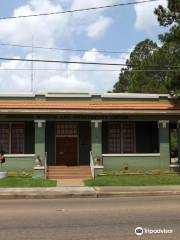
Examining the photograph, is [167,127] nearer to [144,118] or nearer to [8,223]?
[144,118]

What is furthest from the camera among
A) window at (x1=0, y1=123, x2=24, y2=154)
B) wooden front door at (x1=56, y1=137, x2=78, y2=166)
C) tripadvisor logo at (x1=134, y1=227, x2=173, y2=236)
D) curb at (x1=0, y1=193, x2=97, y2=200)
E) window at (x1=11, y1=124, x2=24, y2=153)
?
wooden front door at (x1=56, y1=137, x2=78, y2=166)

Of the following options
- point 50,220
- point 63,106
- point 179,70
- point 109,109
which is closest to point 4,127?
point 63,106

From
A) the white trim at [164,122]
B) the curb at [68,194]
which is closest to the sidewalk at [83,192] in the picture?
the curb at [68,194]

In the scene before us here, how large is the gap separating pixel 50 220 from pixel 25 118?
17517mm

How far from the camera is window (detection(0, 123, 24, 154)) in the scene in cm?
3009

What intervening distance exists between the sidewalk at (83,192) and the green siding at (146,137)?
10.1m

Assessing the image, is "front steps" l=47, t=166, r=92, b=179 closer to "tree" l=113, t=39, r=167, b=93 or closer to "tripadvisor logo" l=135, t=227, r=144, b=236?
"tripadvisor logo" l=135, t=227, r=144, b=236

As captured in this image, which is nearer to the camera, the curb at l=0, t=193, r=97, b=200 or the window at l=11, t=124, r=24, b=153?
the curb at l=0, t=193, r=97, b=200

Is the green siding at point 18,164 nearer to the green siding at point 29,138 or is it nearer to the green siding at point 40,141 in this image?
the green siding at point 40,141

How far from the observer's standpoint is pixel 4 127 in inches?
1190

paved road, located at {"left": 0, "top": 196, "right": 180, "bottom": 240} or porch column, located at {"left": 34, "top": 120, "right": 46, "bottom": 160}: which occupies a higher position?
porch column, located at {"left": 34, "top": 120, "right": 46, "bottom": 160}

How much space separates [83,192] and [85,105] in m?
11.1

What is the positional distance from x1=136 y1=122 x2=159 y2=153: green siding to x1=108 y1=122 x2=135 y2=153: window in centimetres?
34

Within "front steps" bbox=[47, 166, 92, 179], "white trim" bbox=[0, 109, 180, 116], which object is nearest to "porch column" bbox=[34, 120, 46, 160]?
"white trim" bbox=[0, 109, 180, 116]
